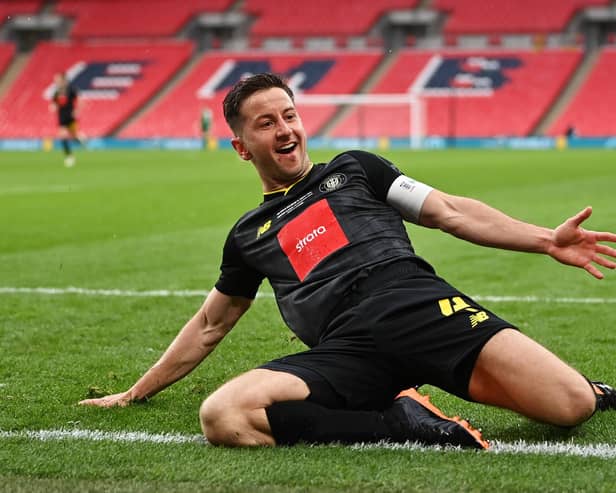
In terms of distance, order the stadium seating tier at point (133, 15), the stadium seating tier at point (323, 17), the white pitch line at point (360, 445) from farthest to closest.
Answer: the stadium seating tier at point (133, 15) < the stadium seating tier at point (323, 17) < the white pitch line at point (360, 445)

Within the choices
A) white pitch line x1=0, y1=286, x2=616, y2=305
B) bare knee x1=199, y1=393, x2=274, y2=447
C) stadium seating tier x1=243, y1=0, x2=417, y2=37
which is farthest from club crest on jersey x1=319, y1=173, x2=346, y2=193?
stadium seating tier x1=243, y1=0, x2=417, y2=37

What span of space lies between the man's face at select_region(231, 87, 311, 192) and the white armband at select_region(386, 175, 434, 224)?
397mm

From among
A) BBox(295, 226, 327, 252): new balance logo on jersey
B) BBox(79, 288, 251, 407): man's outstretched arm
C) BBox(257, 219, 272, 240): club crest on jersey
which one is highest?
BBox(295, 226, 327, 252): new balance logo on jersey

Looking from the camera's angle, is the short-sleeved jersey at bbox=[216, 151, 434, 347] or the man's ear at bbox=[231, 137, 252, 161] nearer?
the short-sleeved jersey at bbox=[216, 151, 434, 347]

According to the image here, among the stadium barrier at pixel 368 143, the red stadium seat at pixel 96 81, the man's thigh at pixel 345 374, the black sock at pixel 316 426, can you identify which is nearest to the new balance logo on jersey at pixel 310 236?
the man's thigh at pixel 345 374

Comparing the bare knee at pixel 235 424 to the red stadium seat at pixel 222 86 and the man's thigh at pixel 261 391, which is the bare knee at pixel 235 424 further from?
the red stadium seat at pixel 222 86

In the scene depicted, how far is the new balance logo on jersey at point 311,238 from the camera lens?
4109 mm

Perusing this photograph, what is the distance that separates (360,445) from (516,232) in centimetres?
92

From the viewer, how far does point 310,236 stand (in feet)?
13.6

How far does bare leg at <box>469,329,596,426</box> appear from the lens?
3.72 meters

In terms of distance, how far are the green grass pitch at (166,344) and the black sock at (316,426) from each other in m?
0.08

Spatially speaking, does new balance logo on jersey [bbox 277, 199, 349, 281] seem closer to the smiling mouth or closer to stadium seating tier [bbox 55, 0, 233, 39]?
the smiling mouth

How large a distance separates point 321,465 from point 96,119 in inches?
1965

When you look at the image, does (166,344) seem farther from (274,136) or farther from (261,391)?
(261,391)
